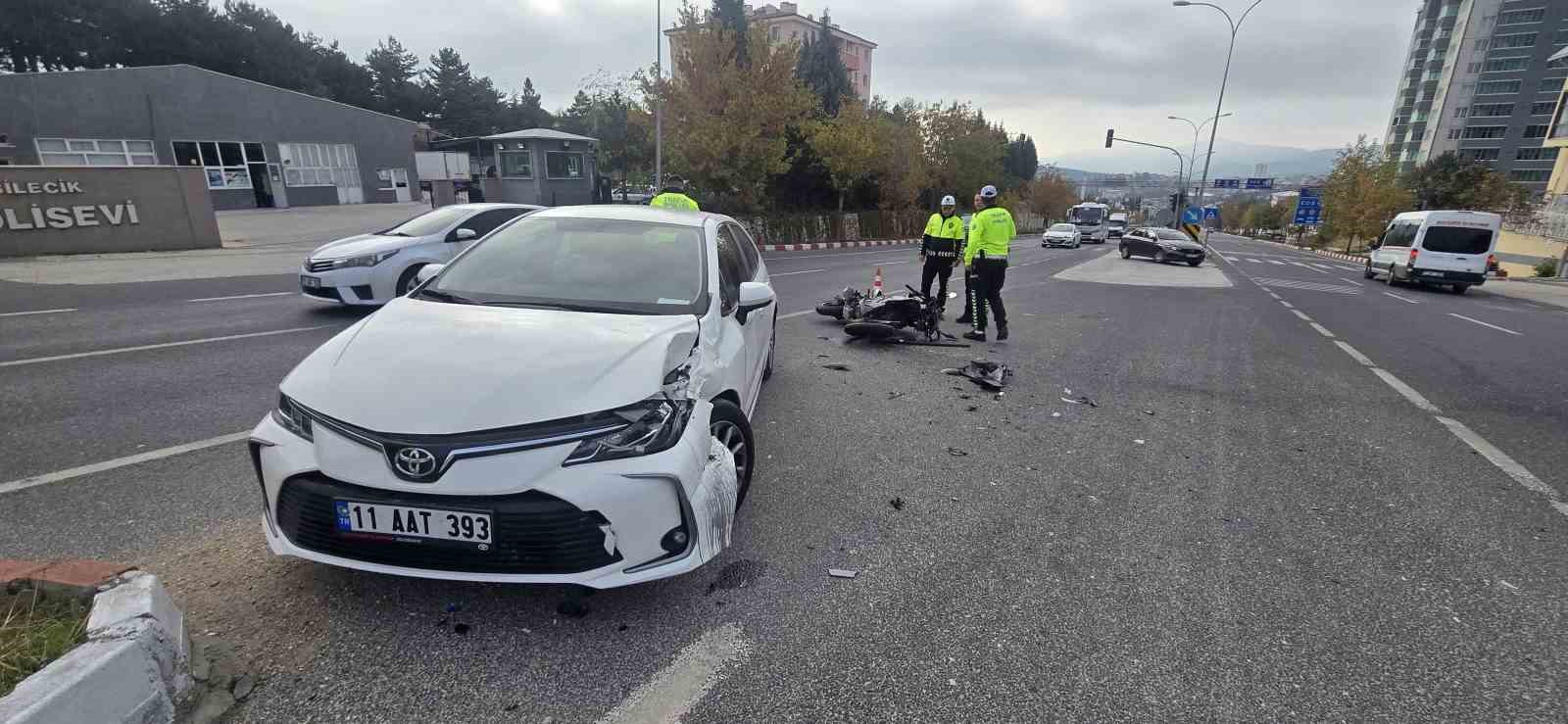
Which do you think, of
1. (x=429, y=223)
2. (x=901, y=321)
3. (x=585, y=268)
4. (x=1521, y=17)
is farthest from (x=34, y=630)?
(x=1521, y=17)

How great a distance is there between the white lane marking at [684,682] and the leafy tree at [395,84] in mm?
66655

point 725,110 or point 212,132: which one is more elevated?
point 725,110

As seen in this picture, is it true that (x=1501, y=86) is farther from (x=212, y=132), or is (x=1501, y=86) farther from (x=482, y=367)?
(x=212, y=132)

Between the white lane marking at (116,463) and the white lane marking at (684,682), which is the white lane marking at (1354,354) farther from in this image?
the white lane marking at (116,463)

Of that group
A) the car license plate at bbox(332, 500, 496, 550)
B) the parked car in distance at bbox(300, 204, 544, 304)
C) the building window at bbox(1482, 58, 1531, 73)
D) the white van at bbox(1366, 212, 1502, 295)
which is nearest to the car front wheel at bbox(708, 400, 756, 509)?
the car license plate at bbox(332, 500, 496, 550)

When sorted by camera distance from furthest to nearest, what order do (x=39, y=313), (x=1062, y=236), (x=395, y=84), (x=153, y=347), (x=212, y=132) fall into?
(x=395, y=84) → (x=1062, y=236) → (x=212, y=132) → (x=39, y=313) → (x=153, y=347)

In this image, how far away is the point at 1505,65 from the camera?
7494 centimetres

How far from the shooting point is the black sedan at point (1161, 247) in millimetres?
23562

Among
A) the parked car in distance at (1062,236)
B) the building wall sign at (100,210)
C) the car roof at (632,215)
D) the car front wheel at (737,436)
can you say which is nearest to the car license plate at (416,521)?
the car front wheel at (737,436)

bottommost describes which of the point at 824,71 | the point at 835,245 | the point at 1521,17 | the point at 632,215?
the point at 835,245

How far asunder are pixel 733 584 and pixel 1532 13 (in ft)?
375

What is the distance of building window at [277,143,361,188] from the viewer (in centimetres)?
3170

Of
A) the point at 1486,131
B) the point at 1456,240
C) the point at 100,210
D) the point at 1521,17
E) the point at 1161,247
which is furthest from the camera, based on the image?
the point at 1486,131

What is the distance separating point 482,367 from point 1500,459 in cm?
636
